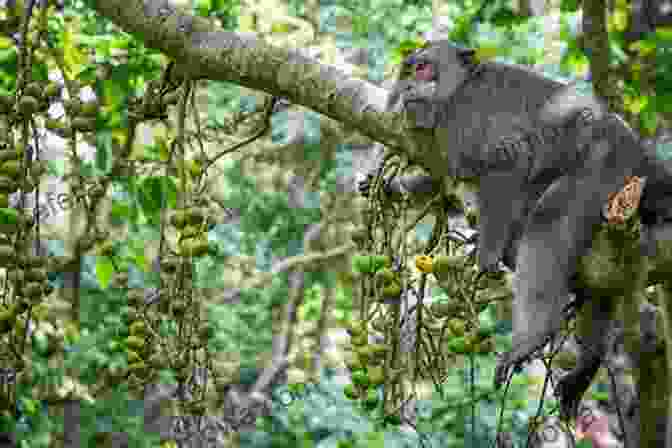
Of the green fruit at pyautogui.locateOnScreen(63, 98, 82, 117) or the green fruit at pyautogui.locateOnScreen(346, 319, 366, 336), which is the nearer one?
the green fruit at pyautogui.locateOnScreen(346, 319, 366, 336)

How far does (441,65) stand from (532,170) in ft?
1.39

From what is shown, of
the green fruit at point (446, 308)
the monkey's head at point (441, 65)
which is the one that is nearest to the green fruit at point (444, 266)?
the green fruit at point (446, 308)

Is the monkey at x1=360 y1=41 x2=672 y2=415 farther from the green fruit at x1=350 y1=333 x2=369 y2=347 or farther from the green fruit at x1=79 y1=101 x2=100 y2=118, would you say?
the green fruit at x1=79 y1=101 x2=100 y2=118

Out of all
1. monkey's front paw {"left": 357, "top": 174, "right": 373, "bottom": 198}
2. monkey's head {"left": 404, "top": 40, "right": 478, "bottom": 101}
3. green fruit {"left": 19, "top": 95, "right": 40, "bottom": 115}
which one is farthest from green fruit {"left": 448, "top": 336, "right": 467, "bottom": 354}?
green fruit {"left": 19, "top": 95, "right": 40, "bottom": 115}

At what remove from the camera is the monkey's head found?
8.70 ft

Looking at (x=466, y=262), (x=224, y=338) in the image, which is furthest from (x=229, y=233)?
(x=466, y=262)

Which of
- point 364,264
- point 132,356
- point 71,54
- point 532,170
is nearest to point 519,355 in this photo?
point 364,264

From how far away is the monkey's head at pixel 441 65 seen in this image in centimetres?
265

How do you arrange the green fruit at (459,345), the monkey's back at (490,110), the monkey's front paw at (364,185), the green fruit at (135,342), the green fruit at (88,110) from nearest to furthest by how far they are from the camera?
the green fruit at (459,345)
the green fruit at (135,342)
the green fruit at (88,110)
the monkey's front paw at (364,185)
the monkey's back at (490,110)

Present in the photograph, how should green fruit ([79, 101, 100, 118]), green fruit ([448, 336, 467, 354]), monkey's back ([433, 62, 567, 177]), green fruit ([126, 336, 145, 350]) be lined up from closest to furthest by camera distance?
green fruit ([448, 336, 467, 354]) < green fruit ([126, 336, 145, 350]) < green fruit ([79, 101, 100, 118]) < monkey's back ([433, 62, 567, 177])

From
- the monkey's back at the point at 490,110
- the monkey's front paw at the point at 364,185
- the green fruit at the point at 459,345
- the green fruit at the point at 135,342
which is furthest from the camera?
the monkey's back at the point at 490,110

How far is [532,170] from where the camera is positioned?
99.1 inches

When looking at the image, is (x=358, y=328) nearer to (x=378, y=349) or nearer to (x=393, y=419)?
(x=378, y=349)

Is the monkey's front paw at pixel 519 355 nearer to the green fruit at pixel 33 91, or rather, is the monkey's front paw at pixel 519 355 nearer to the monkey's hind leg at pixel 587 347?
the monkey's hind leg at pixel 587 347
